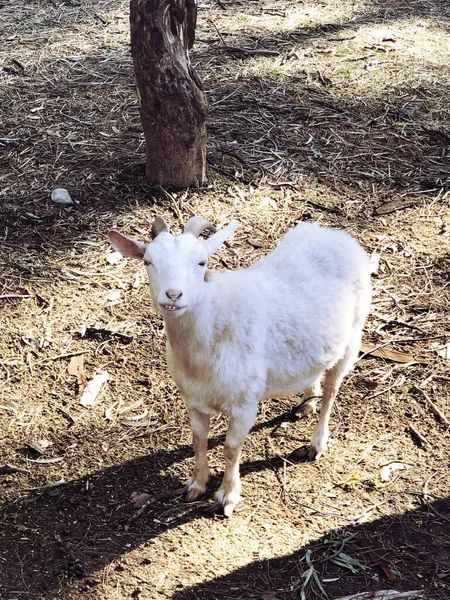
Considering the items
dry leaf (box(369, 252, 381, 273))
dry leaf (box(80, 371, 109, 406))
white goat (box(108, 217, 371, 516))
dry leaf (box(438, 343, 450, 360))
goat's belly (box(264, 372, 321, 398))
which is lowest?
dry leaf (box(80, 371, 109, 406))

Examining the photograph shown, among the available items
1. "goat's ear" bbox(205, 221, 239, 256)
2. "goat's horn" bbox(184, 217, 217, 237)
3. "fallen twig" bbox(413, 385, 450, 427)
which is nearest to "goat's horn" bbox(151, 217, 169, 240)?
"goat's horn" bbox(184, 217, 217, 237)

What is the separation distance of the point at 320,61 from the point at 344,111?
148 centimetres

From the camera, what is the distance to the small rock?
20.9ft

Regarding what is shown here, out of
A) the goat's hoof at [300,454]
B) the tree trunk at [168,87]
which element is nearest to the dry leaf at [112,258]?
the tree trunk at [168,87]

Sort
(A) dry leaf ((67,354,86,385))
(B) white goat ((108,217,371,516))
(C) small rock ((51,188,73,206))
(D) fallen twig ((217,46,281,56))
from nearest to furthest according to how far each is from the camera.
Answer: (B) white goat ((108,217,371,516)) < (A) dry leaf ((67,354,86,385)) < (C) small rock ((51,188,73,206)) < (D) fallen twig ((217,46,281,56))

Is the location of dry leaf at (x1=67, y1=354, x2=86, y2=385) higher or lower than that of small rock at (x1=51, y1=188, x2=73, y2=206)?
lower

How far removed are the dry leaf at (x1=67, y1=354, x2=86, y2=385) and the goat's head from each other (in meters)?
1.56

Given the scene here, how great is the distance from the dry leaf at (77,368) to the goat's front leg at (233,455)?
54.4 inches

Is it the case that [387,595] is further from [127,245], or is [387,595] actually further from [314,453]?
[127,245]

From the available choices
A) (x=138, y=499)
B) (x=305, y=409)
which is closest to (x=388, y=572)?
(x=305, y=409)

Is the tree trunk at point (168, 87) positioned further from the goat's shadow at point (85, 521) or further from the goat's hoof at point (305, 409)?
the goat's shadow at point (85, 521)

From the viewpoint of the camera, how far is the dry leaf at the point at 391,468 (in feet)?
13.8

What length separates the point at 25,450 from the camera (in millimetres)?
4324

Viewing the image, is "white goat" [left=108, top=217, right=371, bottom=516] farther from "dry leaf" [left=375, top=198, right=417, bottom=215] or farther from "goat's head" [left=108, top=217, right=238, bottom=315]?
"dry leaf" [left=375, top=198, right=417, bottom=215]
